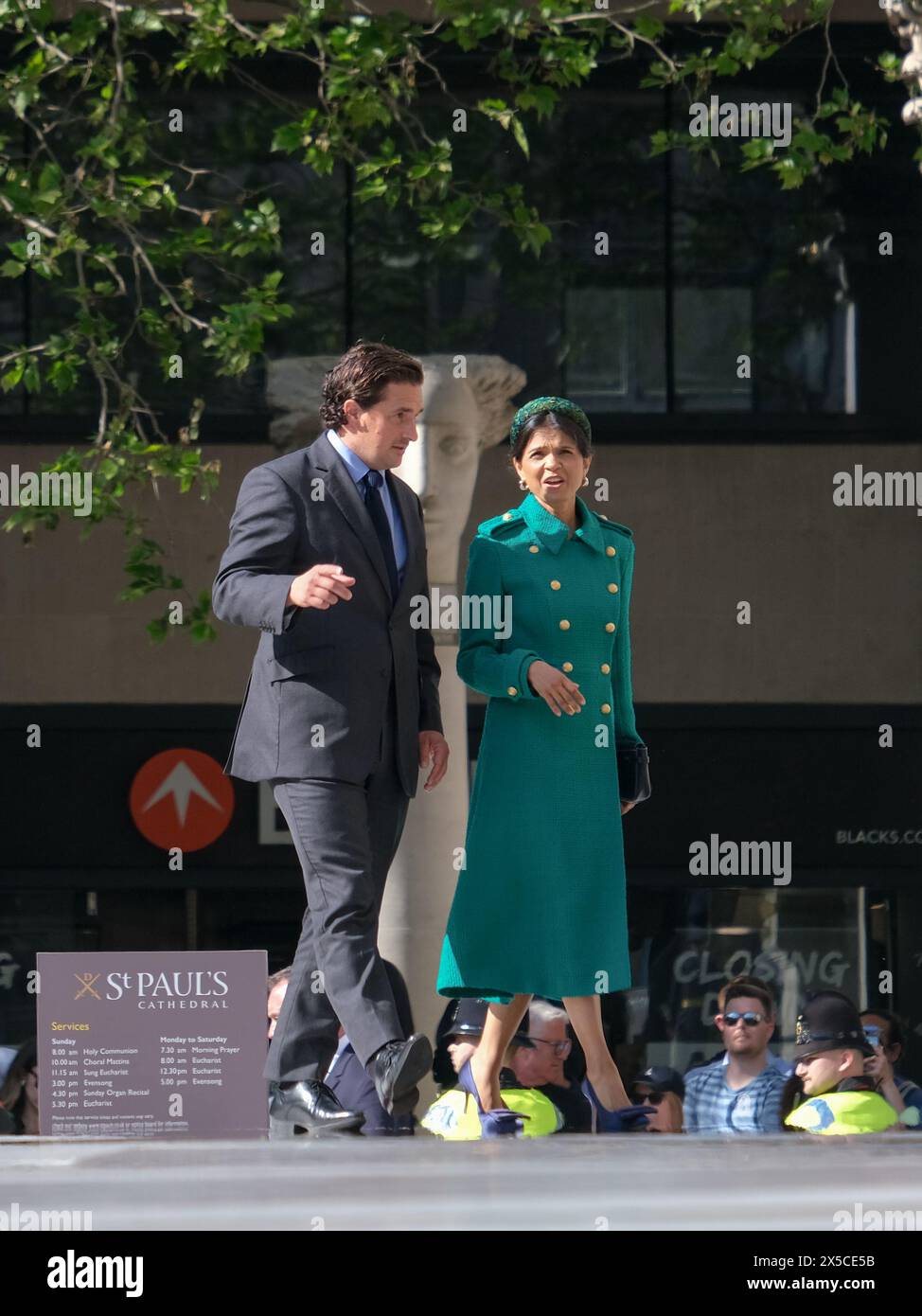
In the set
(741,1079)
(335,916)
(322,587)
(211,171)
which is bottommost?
(741,1079)

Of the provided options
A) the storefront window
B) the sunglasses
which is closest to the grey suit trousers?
the sunglasses

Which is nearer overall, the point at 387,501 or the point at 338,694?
the point at 338,694

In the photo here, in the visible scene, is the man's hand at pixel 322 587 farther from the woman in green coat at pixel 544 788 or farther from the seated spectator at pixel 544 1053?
the seated spectator at pixel 544 1053

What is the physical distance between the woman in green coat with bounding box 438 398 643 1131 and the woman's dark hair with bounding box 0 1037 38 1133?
7.27 feet

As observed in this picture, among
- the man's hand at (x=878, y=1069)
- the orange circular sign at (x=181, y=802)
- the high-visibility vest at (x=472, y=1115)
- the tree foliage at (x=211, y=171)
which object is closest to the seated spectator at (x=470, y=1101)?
the high-visibility vest at (x=472, y=1115)

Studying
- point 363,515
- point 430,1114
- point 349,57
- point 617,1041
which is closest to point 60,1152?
point 430,1114

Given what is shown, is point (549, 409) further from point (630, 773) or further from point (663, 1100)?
point (663, 1100)

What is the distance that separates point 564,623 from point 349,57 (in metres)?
4.59

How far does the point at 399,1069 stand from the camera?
5.59 m

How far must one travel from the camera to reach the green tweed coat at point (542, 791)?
627 centimetres

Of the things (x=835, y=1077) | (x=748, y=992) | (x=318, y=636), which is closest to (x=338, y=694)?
(x=318, y=636)

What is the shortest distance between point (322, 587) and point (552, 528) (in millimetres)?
970

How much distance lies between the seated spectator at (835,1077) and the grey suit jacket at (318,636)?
5.66ft

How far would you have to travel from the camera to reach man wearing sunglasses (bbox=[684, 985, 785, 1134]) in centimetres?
776
